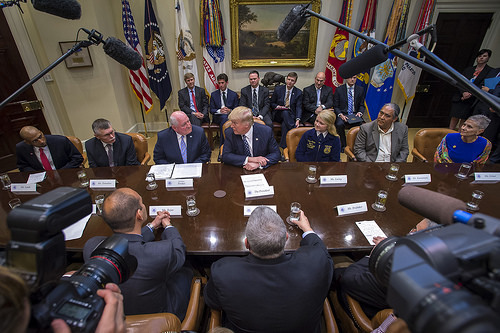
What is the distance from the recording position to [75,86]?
464 centimetres

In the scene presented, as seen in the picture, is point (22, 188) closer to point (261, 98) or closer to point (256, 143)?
point (256, 143)

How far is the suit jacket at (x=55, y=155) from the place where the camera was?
278 centimetres

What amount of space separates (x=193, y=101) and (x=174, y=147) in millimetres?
2422

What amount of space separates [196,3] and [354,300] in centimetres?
571

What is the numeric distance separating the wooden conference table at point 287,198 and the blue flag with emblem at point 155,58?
134 inches

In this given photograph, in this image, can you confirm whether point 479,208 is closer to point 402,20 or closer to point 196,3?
point 402,20

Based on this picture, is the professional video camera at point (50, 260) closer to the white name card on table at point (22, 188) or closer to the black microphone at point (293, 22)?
the black microphone at point (293, 22)

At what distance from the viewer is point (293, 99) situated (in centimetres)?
501

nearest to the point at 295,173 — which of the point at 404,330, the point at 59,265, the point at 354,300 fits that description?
the point at 354,300

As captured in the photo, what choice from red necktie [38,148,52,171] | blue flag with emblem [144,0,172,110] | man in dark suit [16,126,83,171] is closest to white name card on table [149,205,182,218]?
→ man in dark suit [16,126,83,171]

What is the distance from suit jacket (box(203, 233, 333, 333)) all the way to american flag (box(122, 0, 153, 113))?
16.8 ft

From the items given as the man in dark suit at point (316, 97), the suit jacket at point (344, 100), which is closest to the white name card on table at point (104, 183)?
the man in dark suit at point (316, 97)

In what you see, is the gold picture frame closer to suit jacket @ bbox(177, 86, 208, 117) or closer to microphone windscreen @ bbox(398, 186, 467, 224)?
suit jacket @ bbox(177, 86, 208, 117)

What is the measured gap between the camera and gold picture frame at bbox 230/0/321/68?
4.93 metres
